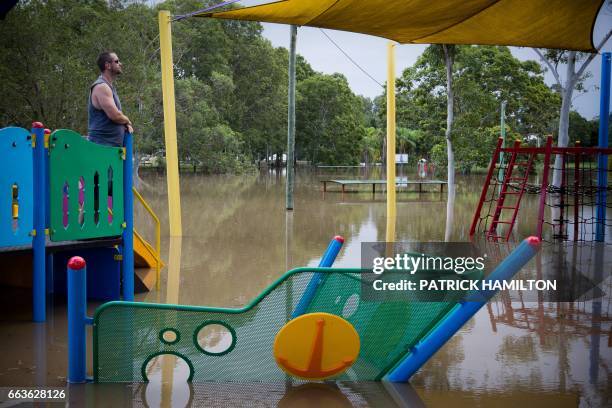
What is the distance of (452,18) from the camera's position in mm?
10914

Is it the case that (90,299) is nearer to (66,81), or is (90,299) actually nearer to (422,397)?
(422,397)

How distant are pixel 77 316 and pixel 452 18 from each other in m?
8.02

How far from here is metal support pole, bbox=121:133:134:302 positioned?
723cm

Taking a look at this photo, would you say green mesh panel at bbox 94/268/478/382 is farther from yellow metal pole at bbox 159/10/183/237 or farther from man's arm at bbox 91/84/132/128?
yellow metal pole at bbox 159/10/183/237

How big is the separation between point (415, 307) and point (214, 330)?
2099 millimetres

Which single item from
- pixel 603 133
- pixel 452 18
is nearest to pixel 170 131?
pixel 452 18

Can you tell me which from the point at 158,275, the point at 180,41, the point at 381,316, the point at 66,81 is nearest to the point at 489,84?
the point at 180,41

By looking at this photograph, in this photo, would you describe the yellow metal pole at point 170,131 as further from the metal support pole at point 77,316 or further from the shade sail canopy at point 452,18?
the metal support pole at point 77,316

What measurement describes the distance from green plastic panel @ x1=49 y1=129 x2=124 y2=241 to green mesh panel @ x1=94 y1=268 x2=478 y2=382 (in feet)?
7.37

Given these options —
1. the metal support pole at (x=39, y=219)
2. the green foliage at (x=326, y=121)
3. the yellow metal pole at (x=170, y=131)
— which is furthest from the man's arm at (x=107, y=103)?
the green foliage at (x=326, y=121)

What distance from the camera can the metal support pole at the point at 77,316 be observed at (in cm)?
452

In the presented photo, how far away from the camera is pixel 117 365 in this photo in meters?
4.70

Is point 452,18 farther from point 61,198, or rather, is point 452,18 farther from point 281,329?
point 281,329

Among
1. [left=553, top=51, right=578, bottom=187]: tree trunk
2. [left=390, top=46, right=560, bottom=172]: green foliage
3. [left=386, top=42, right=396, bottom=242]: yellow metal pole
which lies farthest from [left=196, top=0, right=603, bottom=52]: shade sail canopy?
[left=390, top=46, right=560, bottom=172]: green foliage
